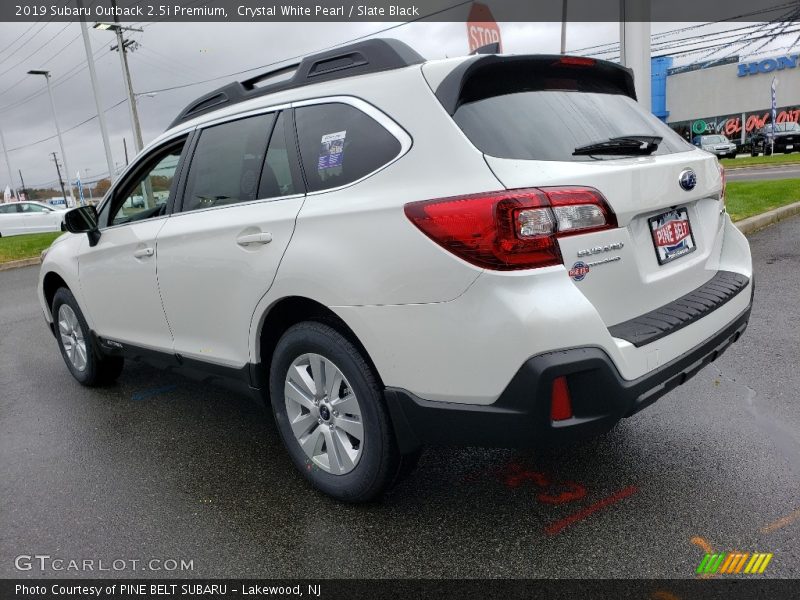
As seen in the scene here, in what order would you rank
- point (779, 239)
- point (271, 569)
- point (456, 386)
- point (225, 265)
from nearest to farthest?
point (456, 386)
point (271, 569)
point (225, 265)
point (779, 239)

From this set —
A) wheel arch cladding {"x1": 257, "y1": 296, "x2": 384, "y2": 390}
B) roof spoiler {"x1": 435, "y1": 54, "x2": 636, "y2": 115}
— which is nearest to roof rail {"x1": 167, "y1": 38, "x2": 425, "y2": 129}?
roof spoiler {"x1": 435, "y1": 54, "x2": 636, "y2": 115}

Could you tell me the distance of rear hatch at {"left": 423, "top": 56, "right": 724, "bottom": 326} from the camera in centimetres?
222

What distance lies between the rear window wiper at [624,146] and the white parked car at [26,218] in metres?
26.2

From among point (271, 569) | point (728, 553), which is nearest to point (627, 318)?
point (728, 553)

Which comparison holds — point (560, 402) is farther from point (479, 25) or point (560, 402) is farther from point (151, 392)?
point (479, 25)

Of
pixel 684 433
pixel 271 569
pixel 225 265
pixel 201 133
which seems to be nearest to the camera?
pixel 271 569

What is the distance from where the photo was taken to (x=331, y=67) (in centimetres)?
280

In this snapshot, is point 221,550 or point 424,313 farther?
point 221,550

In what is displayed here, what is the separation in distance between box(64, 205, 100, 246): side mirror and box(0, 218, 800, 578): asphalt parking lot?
3.94 feet

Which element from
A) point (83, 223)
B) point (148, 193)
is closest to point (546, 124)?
point (148, 193)

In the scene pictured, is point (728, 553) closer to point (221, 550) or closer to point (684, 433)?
point (684, 433)

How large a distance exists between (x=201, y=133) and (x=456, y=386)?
219cm

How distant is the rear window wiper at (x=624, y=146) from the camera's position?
7.97 ft

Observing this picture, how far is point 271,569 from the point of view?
2379mm
